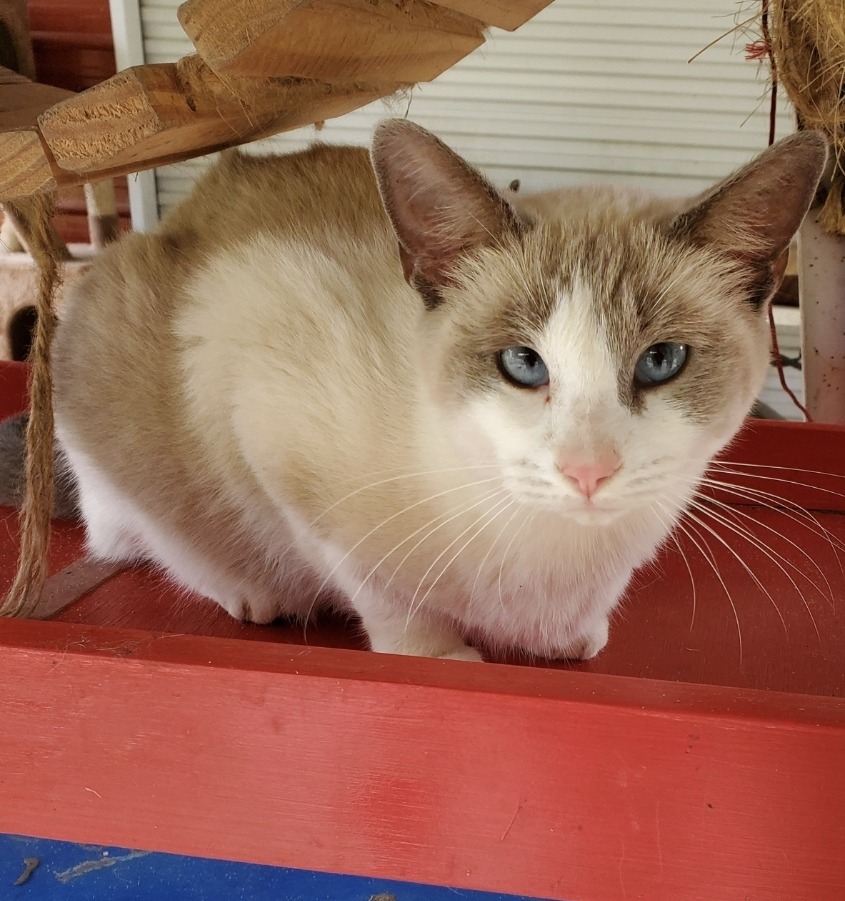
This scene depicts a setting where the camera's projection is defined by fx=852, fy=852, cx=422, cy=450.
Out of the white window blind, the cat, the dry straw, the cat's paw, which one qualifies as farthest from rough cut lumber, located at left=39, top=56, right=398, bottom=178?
the white window blind

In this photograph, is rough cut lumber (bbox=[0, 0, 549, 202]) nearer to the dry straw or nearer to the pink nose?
the pink nose

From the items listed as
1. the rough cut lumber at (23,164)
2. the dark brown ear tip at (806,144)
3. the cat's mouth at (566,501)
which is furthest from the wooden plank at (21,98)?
the dark brown ear tip at (806,144)

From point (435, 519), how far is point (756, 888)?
0.46m

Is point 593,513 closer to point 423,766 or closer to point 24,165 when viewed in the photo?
point 423,766

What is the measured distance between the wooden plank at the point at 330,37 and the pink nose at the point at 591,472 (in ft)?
1.51

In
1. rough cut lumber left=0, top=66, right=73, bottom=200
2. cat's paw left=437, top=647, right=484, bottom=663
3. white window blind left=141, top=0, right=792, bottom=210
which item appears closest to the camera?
rough cut lumber left=0, top=66, right=73, bottom=200

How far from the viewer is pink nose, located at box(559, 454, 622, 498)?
0.74 meters

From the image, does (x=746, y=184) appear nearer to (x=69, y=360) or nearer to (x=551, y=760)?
(x=551, y=760)

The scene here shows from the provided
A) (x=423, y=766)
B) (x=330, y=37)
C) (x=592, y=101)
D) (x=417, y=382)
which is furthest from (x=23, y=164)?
(x=592, y=101)

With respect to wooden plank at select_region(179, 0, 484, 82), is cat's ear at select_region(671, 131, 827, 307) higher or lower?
lower

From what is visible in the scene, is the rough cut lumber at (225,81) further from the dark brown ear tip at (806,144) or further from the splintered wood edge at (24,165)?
the dark brown ear tip at (806,144)

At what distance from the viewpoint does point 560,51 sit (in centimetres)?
301

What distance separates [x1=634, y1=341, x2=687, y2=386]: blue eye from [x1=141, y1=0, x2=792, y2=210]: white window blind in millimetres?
2343

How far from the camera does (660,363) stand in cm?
84
